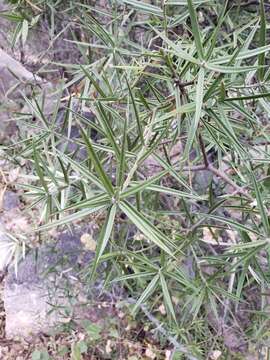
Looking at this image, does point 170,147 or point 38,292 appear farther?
point 38,292

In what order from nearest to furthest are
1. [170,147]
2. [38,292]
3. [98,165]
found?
[98,165] < [170,147] < [38,292]

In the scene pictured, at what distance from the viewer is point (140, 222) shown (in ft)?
2.14

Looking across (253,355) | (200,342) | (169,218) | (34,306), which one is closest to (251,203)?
(169,218)

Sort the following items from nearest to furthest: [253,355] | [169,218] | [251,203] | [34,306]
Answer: [251,203] → [169,218] → [253,355] → [34,306]

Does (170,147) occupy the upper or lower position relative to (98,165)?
lower

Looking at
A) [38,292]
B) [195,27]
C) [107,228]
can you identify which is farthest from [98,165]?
[38,292]

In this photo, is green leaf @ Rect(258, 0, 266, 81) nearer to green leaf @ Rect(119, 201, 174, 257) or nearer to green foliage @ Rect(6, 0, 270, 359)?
green foliage @ Rect(6, 0, 270, 359)

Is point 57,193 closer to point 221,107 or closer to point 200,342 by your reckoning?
point 221,107

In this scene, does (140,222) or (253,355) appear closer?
(140,222)

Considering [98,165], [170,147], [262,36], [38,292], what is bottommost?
[38,292]

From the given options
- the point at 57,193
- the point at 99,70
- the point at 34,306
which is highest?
the point at 99,70

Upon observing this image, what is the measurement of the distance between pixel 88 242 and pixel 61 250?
0.17 m

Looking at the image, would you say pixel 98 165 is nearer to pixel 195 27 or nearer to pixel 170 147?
pixel 195 27

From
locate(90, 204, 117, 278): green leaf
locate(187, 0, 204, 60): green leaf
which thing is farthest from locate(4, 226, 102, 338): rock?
locate(187, 0, 204, 60): green leaf
